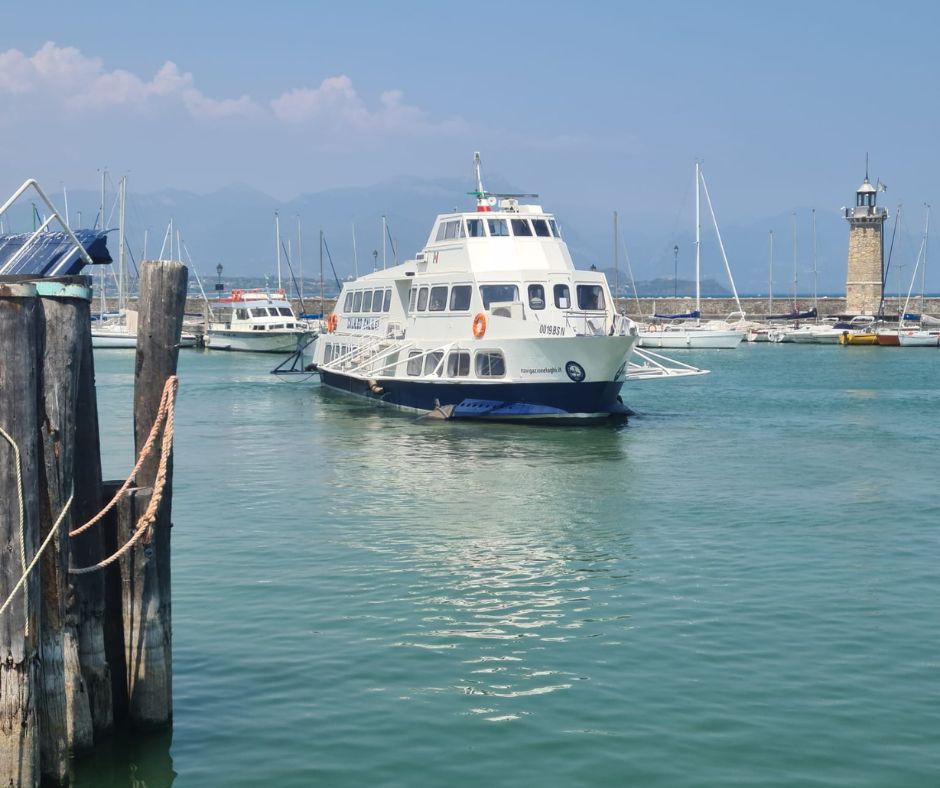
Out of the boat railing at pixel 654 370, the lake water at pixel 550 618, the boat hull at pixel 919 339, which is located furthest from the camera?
the boat hull at pixel 919 339

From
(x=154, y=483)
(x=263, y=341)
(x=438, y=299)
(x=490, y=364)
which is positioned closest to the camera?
(x=154, y=483)

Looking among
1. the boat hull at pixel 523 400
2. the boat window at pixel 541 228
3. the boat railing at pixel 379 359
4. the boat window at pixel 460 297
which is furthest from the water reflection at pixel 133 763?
the boat window at pixel 541 228

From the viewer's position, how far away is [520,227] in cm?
3584

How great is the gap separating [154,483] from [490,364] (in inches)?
Result: 958

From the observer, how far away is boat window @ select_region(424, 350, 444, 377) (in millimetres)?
35556

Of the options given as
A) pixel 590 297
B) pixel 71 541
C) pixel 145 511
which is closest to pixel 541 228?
pixel 590 297

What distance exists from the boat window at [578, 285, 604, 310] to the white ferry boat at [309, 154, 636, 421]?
27 millimetres

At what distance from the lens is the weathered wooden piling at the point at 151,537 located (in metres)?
9.32

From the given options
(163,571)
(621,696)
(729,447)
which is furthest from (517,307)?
(163,571)

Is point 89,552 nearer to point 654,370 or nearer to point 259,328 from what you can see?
point 654,370

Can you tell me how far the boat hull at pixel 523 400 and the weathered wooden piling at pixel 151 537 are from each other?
2381 centimetres

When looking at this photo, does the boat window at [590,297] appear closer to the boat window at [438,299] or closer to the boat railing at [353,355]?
the boat window at [438,299]

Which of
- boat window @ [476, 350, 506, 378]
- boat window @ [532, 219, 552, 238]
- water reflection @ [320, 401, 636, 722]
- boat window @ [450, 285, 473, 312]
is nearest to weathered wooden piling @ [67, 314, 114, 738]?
Result: water reflection @ [320, 401, 636, 722]

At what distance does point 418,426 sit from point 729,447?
8.72 metres
